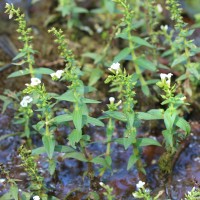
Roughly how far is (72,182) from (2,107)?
0.82 metres

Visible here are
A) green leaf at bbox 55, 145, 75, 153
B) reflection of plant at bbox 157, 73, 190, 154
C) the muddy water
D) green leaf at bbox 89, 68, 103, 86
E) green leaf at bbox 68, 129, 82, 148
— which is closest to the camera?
reflection of plant at bbox 157, 73, 190, 154

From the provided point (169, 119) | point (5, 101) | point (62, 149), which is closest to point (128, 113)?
point (169, 119)

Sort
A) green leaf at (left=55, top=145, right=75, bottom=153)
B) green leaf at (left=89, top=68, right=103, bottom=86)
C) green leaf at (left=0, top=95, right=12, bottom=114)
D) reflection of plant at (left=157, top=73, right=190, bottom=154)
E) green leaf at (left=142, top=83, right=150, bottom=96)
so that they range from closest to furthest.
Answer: reflection of plant at (left=157, top=73, right=190, bottom=154), green leaf at (left=55, top=145, right=75, bottom=153), green leaf at (left=0, top=95, right=12, bottom=114), green leaf at (left=142, top=83, right=150, bottom=96), green leaf at (left=89, top=68, right=103, bottom=86)

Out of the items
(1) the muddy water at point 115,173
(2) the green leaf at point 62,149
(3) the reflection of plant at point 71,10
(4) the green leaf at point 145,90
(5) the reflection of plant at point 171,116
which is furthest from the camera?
(3) the reflection of plant at point 71,10

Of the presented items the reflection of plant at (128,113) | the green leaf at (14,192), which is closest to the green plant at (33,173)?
the green leaf at (14,192)

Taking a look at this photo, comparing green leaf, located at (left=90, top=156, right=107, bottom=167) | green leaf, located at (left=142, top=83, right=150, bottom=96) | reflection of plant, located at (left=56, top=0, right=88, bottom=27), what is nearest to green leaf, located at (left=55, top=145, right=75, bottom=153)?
green leaf, located at (left=90, top=156, right=107, bottom=167)

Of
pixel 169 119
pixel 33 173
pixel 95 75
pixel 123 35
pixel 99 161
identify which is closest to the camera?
pixel 169 119

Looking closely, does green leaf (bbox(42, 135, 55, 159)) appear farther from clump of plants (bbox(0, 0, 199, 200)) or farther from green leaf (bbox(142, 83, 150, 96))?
green leaf (bbox(142, 83, 150, 96))

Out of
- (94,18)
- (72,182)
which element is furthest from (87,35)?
(72,182)

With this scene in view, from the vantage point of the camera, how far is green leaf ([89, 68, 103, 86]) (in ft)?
12.3

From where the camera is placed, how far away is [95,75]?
379 cm

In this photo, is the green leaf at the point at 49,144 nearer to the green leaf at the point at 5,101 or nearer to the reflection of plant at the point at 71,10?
the green leaf at the point at 5,101

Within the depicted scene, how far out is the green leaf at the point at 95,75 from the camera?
12.3 ft

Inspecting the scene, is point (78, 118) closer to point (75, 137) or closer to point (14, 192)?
point (75, 137)
